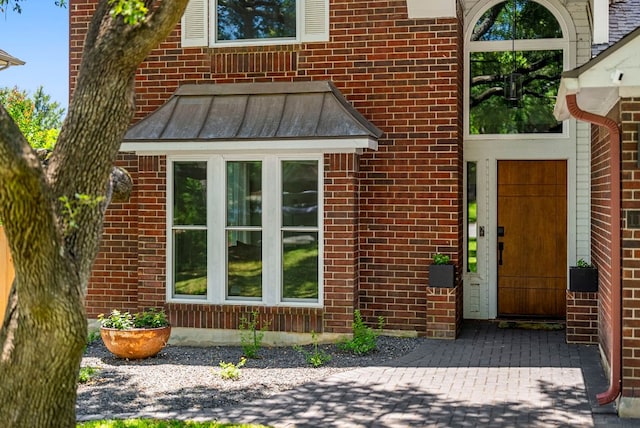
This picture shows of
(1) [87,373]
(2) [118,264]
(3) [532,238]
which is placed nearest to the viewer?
(1) [87,373]

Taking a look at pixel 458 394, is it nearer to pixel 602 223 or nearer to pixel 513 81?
pixel 602 223

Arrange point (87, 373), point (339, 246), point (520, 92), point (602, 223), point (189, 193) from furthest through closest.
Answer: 1. point (520, 92)
2. point (189, 193)
3. point (339, 246)
4. point (602, 223)
5. point (87, 373)

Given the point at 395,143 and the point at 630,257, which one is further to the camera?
the point at 395,143

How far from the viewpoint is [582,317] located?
1080cm

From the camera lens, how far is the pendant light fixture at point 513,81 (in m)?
12.2

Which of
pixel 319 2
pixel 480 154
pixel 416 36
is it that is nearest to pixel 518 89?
pixel 480 154

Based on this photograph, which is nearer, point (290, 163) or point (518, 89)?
point (290, 163)

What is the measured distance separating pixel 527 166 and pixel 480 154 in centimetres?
73

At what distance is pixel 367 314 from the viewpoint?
1152 centimetres

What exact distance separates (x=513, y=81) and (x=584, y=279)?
3.19 meters

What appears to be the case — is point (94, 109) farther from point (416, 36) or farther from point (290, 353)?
point (416, 36)

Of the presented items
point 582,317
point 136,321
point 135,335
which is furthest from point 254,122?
point 582,317

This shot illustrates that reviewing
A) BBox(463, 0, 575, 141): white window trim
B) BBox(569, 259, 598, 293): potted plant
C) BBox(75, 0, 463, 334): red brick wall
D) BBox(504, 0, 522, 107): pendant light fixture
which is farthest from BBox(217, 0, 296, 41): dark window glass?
BBox(569, 259, 598, 293): potted plant

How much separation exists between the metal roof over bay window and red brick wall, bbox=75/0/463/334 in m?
0.38
